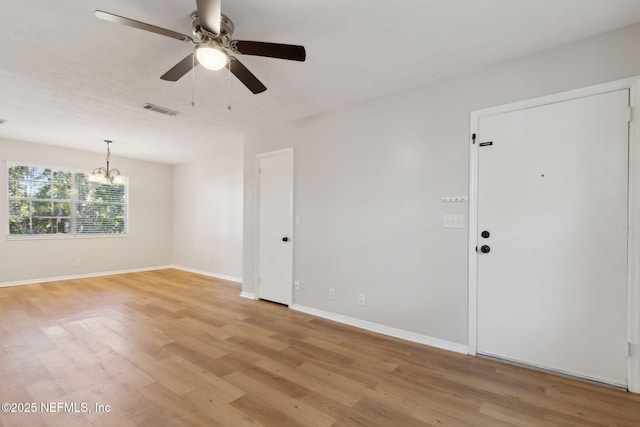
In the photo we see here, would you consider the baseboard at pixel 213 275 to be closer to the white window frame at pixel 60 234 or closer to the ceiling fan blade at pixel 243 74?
the white window frame at pixel 60 234

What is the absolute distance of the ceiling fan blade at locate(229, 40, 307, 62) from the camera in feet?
5.96

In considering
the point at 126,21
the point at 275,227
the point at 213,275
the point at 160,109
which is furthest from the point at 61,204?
the point at 126,21

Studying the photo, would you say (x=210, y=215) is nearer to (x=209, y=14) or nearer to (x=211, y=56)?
(x=211, y=56)

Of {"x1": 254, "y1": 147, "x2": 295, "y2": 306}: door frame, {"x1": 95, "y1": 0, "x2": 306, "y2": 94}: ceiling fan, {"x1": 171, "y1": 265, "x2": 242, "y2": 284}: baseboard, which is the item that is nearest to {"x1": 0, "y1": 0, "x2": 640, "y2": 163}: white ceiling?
{"x1": 95, "y1": 0, "x2": 306, "y2": 94}: ceiling fan

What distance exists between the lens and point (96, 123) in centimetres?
416

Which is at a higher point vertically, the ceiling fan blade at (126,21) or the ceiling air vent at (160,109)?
the ceiling air vent at (160,109)

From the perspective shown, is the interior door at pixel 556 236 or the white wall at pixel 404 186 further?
the white wall at pixel 404 186

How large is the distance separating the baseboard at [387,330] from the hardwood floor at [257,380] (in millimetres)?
95

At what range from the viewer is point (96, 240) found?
A: 6.08m

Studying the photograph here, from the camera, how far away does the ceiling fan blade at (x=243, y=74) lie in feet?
6.59

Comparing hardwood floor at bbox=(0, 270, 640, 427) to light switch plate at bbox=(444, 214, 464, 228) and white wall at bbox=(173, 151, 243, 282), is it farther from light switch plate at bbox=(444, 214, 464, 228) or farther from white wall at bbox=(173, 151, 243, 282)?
white wall at bbox=(173, 151, 243, 282)

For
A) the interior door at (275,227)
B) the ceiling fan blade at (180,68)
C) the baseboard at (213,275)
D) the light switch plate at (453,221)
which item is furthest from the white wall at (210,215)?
the light switch plate at (453,221)

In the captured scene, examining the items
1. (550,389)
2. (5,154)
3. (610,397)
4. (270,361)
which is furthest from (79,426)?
(5,154)

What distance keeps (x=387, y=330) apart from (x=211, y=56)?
301 cm
